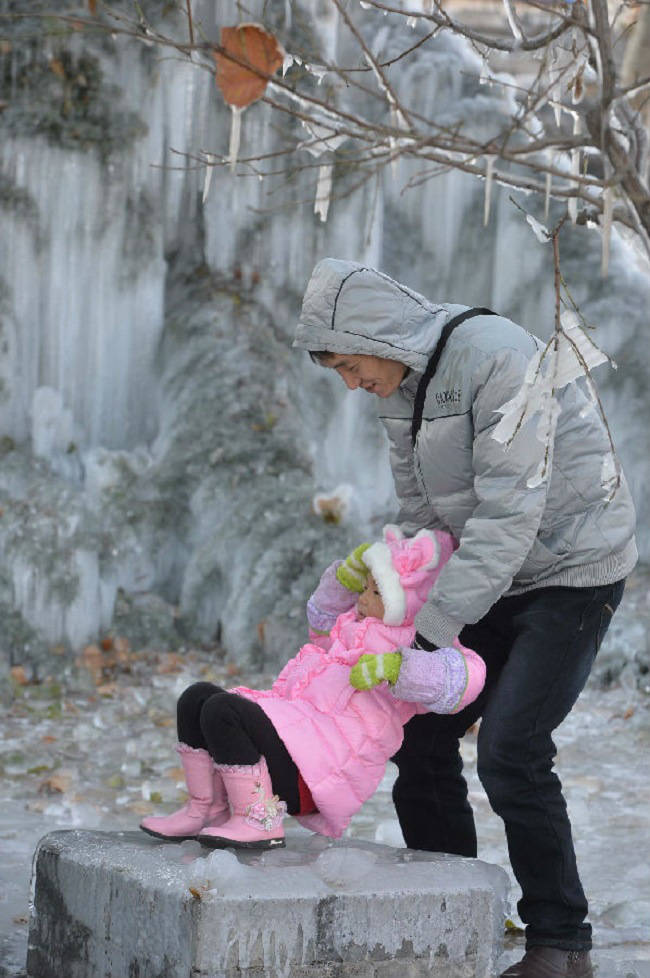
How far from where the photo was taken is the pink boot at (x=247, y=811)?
3.29m

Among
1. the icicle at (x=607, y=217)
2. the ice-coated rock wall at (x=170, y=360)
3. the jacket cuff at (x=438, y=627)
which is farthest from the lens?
the ice-coated rock wall at (x=170, y=360)

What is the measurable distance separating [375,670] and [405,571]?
345 millimetres

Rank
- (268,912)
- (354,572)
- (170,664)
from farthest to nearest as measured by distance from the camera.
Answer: (170,664), (354,572), (268,912)

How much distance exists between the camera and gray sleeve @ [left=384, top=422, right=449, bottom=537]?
3659 millimetres

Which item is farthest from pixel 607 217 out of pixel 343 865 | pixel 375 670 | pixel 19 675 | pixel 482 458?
pixel 19 675

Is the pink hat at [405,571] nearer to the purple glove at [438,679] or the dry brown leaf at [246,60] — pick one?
the purple glove at [438,679]

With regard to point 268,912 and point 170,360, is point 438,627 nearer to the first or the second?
point 268,912

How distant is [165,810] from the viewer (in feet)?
18.1

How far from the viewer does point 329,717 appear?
3.44 metres

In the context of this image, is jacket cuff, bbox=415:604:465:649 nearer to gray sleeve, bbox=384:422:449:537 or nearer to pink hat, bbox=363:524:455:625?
pink hat, bbox=363:524:455:625

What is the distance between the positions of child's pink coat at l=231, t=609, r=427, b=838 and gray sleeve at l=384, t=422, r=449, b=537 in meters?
0.34

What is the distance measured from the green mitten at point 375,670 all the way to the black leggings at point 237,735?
263 mm

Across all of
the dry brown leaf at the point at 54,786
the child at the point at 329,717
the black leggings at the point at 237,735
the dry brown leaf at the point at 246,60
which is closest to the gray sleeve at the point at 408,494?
the child at the point at 329,717

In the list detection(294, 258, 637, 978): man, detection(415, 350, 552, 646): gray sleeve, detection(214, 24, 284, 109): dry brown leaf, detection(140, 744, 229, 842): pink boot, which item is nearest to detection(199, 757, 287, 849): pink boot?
detection(140, 744, 229, 842): pink boot
